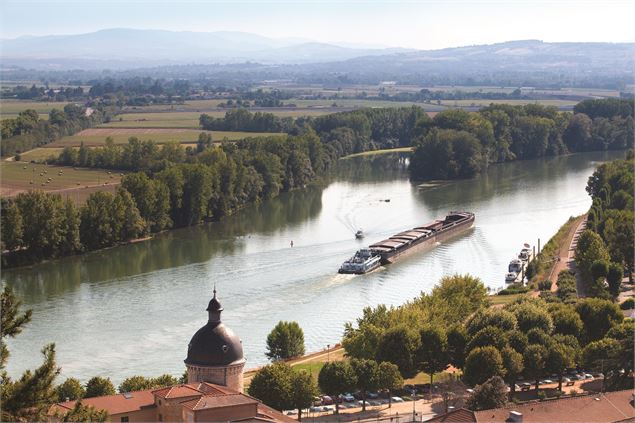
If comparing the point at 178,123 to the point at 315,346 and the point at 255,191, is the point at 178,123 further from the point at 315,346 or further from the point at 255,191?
the point at 315,346

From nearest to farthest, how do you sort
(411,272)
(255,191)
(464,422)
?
(464,422) < (411,272) < (255,191)

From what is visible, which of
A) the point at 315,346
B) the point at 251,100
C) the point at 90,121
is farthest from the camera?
the point at 251,100

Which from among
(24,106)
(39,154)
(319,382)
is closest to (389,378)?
(319,382)

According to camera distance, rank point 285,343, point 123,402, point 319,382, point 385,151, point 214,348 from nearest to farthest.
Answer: point 123,402, point 214,348, point 319,382, point 285,343, point 385,151

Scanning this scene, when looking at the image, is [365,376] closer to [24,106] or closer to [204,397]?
[204,397]

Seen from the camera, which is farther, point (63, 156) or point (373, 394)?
Result: point (63, 156)

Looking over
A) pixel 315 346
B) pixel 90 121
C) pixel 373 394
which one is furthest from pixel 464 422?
pixel 90 121
